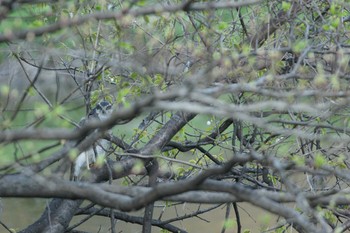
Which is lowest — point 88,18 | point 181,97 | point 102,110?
point 181,97

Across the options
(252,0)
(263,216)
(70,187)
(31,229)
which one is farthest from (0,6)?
(31,229)

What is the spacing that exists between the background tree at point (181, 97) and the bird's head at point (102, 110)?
79 millimetres

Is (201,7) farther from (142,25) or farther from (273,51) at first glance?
(142,25)

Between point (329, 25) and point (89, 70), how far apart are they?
51.1 inches

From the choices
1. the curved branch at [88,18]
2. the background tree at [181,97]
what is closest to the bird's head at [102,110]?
the background tree at [181,97]

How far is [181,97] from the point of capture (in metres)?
2.56

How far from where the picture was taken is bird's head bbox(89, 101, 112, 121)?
4.36 metres

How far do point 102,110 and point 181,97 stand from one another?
1.88m

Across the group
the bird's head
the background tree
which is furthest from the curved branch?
the bird's head

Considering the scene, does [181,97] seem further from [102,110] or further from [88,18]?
[102,110]

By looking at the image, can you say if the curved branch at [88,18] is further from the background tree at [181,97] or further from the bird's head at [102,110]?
the bird's head at [102,110]

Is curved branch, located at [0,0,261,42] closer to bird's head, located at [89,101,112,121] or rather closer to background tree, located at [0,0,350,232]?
background tree, located at [0,0,350,232]

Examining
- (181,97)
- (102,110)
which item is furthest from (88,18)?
(102,110)

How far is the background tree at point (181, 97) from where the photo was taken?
→ 2512mm
